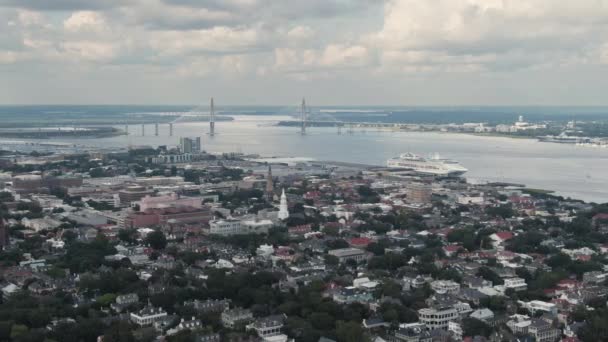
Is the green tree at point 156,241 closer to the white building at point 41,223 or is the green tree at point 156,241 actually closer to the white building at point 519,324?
the white building at point 41,223

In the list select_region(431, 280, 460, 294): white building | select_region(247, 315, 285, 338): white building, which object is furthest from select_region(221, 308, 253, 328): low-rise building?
select_region(431, 280, 460, 294): white building

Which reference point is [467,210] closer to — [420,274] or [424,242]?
[424,242]

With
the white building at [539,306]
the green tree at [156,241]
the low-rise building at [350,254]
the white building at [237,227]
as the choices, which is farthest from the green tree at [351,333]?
the white building at [237,227]

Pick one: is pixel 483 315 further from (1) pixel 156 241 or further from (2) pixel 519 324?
(1) pixel 156 241

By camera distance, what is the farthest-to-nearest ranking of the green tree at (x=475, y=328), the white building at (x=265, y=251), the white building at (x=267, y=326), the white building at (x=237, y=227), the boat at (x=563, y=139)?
1. the boat at (x=563, y=139)
2. the white building at (x=237, y=227)
3. the white building at (x=265, y=251)
4. the green tree at (x=475, y=328)
5. the white building at (x=267, y=326)

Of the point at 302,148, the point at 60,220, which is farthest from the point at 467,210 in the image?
the point at 302,148

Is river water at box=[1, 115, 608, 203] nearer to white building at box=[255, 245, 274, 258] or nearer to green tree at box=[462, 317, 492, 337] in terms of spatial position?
white building at box=[255, 245, 274, 258]
